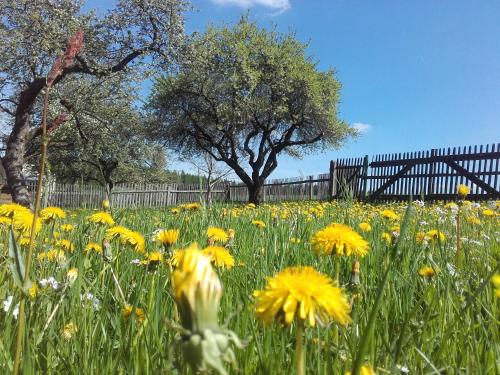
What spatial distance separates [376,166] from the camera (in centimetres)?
1476

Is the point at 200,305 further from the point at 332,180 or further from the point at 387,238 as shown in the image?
the point at 332,180

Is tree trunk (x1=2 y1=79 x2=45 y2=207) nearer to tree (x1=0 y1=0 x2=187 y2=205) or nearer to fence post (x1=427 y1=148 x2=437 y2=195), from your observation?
tree (x1=0 y1=0 x2=187 y2=205)

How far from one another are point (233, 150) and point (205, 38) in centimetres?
583

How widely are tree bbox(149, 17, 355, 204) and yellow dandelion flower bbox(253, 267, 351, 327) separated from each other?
60.5ft

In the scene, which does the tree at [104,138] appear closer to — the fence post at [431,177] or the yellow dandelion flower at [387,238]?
the yellow dandelion flower at [387,238]

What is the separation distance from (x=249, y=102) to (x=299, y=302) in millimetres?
20185

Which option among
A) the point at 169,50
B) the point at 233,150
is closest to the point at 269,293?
the point at 169,50

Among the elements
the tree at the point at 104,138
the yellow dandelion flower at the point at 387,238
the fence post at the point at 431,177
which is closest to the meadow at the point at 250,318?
the yellow dandelion flower at the point at 387,238

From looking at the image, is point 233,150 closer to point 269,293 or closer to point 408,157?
point 408,157

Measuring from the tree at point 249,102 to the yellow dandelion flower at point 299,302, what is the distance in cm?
1844

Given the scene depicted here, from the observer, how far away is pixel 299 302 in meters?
0.47

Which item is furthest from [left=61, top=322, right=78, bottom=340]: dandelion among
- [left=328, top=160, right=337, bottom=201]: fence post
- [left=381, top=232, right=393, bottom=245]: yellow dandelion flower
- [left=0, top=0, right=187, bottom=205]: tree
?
[left=328, top=160, right=337, bottom=201]: fence post

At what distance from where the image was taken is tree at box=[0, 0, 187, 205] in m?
12.8

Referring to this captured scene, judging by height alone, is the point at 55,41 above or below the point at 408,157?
above
